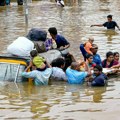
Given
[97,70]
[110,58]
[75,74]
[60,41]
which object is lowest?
[75,74]

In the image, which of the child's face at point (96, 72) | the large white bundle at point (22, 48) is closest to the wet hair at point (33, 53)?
the large white bundle at point (22, 48)

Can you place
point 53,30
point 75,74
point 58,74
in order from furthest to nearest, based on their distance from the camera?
point 53,30 → point 58,74 → point 75,74

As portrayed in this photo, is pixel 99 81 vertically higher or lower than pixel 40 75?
lower

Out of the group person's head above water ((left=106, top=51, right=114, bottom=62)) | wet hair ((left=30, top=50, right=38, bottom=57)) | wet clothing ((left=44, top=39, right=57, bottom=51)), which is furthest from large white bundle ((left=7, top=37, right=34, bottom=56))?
person's head above water ((left=106, top=51, right=114, bottom=62))

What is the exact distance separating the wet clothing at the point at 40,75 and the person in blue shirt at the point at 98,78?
3.29 ft

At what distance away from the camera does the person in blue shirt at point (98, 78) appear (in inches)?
422

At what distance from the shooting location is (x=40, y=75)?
10922 millimetres

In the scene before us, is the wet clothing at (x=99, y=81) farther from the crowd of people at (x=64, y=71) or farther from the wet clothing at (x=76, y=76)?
the wet clothing at (x=76, y=76)

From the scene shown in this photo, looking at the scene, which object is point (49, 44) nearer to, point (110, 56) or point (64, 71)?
point (64, 71)

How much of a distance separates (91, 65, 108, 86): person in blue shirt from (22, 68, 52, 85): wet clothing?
1.00 m

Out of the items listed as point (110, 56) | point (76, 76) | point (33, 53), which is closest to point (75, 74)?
point (76, 76)

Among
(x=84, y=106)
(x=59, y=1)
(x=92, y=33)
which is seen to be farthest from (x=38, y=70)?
(x=59, y=1)

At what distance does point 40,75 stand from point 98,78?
4.17ft

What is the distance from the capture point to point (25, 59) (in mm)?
11281
